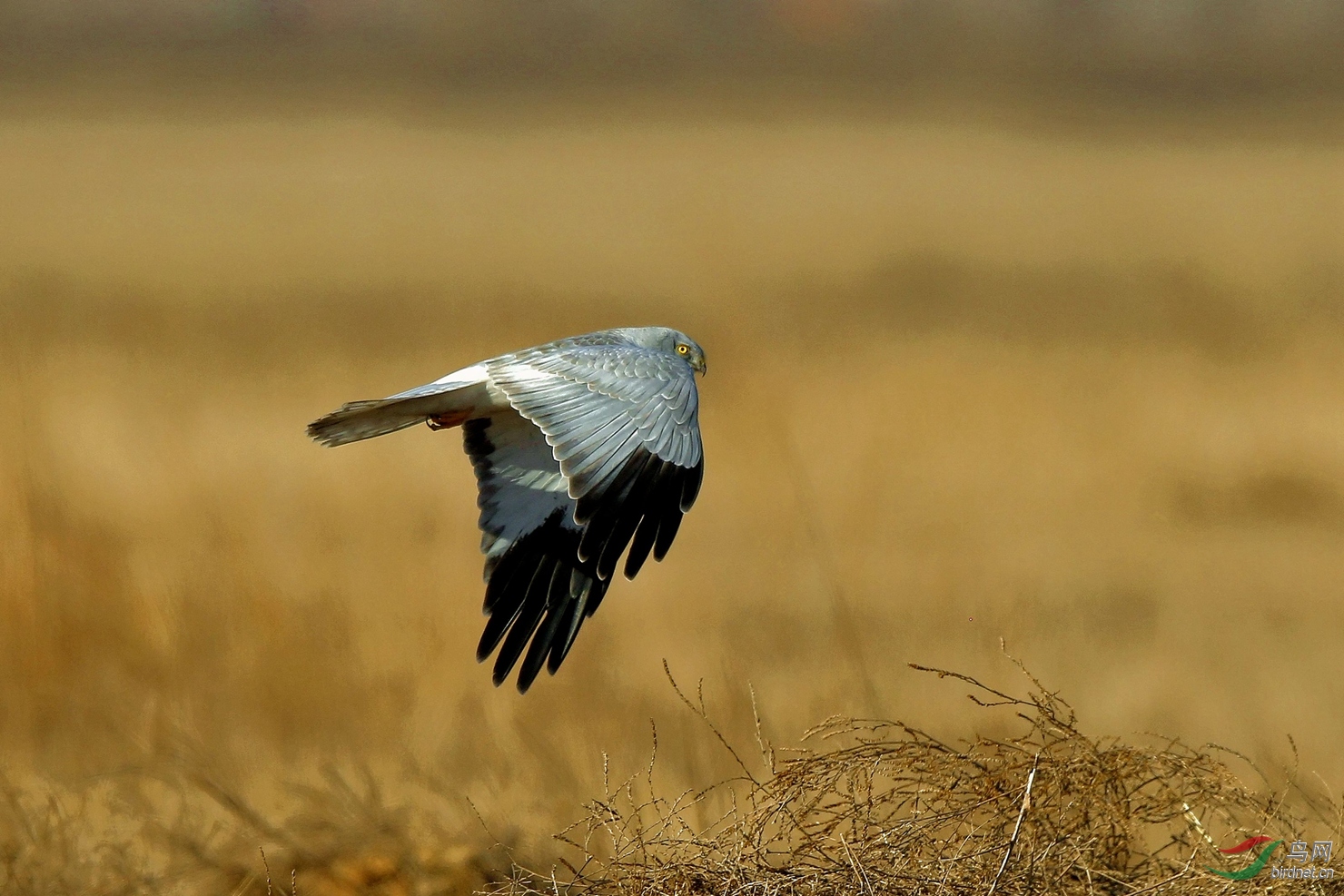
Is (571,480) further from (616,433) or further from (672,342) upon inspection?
(672,342)

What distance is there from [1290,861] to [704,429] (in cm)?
441

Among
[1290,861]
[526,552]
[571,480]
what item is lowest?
[1290,861]

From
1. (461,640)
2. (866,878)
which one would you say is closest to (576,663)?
(461,640)

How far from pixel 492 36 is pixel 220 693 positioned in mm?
16614

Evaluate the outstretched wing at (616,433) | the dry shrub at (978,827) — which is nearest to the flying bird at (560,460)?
the outstretched wing at (616,433)

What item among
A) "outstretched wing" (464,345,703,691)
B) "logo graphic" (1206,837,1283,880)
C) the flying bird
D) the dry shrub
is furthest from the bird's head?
"logo graphic" (1206,837,1283,880)

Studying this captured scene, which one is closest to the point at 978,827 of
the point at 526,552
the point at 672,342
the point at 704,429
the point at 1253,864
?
the point at 1253,864

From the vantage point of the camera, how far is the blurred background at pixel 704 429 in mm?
5074

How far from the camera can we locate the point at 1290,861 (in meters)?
2.71

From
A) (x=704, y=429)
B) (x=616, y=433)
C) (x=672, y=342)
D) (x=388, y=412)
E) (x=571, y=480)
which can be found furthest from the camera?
(x=704, y=429)

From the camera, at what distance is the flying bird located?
3553mm

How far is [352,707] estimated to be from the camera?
507 cm

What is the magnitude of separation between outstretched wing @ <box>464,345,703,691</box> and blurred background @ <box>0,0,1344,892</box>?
2.36 feet

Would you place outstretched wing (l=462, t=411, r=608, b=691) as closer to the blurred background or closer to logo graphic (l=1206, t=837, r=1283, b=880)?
the blurred background
